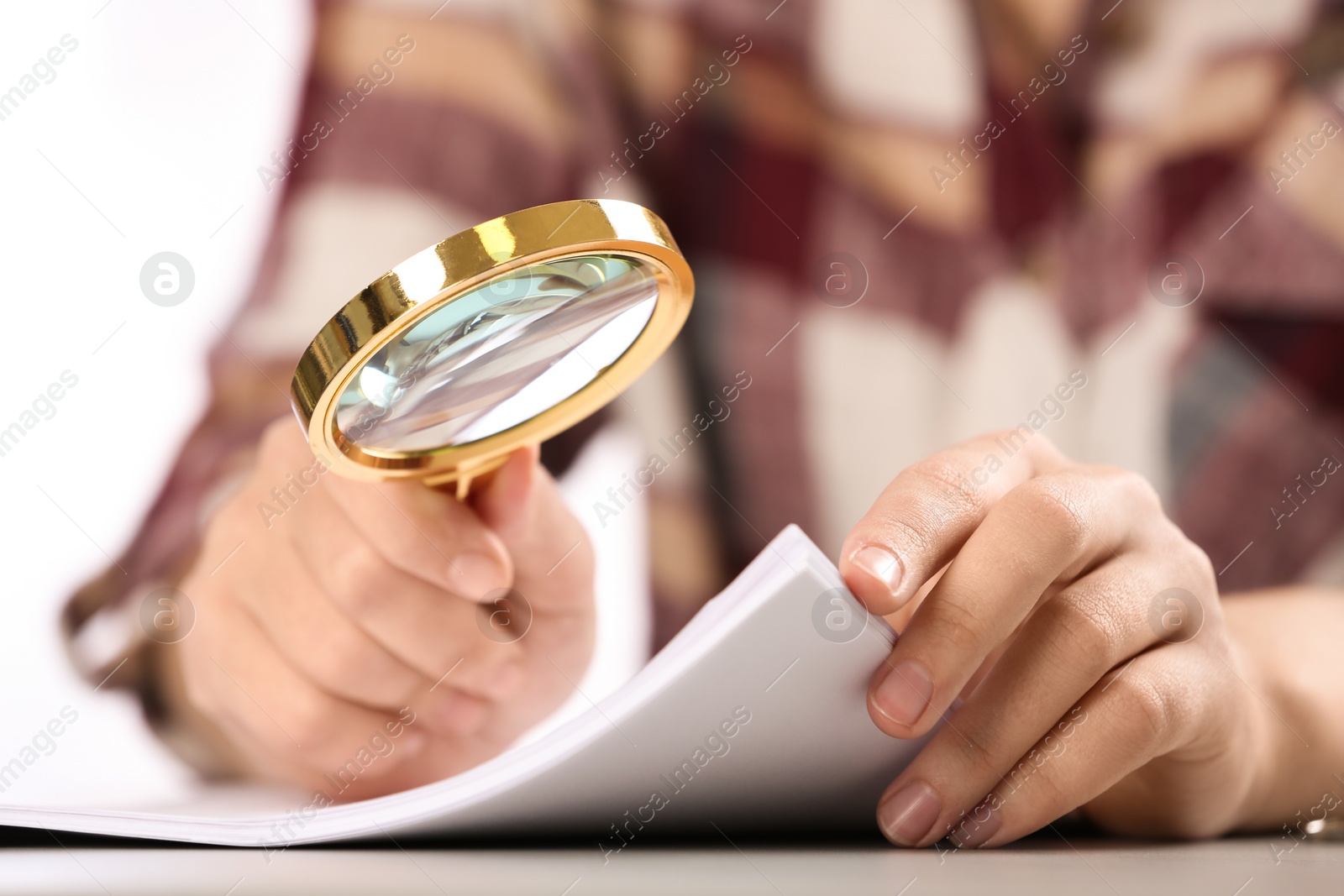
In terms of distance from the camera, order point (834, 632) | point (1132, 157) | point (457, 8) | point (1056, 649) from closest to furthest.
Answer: point (834, 632) < point (1056, 649) < point (457, 8) < point (1132, 157)

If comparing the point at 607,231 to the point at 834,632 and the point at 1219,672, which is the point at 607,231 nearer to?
the point at 834,632

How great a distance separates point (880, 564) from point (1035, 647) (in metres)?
0.14

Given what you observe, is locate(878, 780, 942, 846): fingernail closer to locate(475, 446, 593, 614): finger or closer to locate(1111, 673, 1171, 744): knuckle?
locate(1111, 673, 1171, 744): knuckle

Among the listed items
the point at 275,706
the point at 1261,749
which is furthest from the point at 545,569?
the point at 1261,749

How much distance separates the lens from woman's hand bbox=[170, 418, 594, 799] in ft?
2.45

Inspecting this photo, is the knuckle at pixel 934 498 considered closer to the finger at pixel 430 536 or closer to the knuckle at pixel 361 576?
the finger at pixel 430 536

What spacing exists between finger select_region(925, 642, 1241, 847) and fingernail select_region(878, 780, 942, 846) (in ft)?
0.04

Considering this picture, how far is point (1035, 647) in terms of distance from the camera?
1.73 ft

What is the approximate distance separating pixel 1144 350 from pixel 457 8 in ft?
3.66

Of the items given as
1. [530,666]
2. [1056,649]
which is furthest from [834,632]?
[530,666]

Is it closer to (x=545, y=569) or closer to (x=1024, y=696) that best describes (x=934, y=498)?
(x=1024, y=696)

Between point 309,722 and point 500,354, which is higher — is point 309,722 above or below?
below

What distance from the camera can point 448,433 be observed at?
0.67 metres

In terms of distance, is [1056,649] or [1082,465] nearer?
[1056,649]
